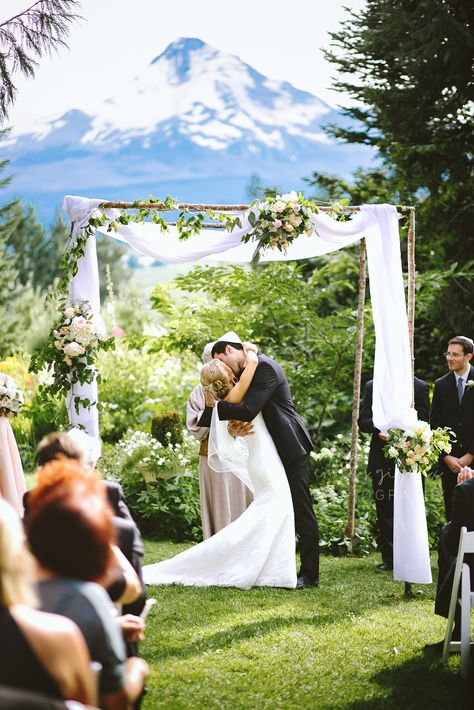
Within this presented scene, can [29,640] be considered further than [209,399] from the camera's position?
No

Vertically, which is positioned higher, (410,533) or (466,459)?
(466,459)

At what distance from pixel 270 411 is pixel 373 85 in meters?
8.46

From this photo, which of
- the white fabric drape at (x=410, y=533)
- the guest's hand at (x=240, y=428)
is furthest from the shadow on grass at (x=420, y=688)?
the guest's hand at (x=240, y=428)

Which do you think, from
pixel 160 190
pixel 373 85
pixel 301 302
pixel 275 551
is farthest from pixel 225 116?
pixel 275 551

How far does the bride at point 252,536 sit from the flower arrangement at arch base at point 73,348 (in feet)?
2.66

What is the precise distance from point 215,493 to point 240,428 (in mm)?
1293

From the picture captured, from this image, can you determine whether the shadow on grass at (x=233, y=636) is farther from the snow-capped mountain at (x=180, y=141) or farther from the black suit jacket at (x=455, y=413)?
the snow-capped mountain at (x=180, y=141)

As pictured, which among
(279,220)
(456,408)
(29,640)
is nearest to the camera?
(29,640)

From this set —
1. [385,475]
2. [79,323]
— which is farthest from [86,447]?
[385,475]

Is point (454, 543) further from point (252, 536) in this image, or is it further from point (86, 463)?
point (86, 463)

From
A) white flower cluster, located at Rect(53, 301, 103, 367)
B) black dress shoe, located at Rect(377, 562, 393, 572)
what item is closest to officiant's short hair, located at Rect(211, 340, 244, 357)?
white flower cluster, located at Rect(53, 301, 103, 367)

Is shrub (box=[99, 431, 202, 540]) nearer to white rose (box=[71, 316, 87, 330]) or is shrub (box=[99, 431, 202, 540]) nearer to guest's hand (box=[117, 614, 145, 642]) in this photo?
white rose (box=[71, 316, 87, 330])

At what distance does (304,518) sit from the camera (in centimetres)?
611

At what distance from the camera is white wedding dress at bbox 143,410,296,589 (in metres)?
6.11
